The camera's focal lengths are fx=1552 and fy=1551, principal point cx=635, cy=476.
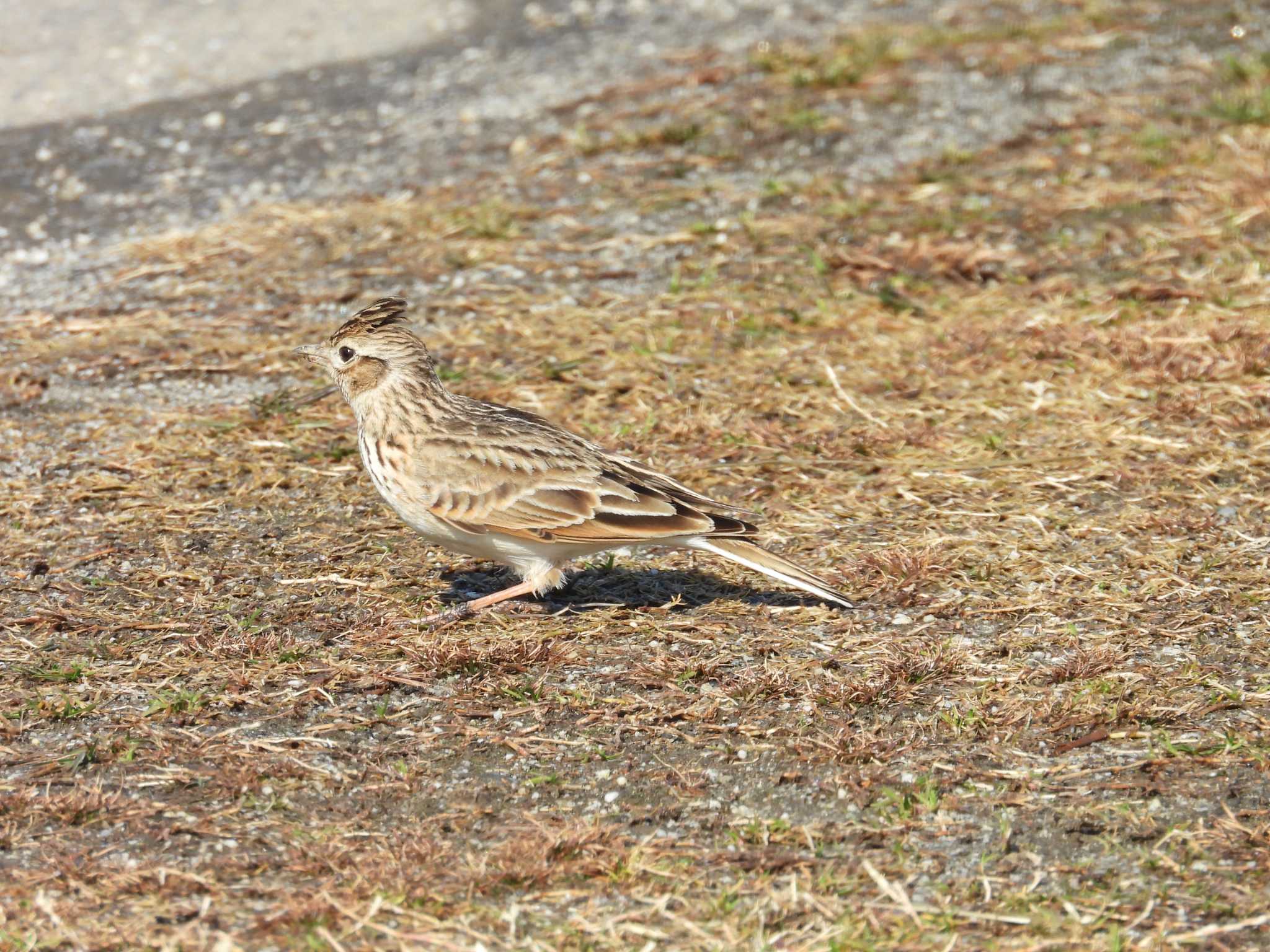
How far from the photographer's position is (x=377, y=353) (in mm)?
6305

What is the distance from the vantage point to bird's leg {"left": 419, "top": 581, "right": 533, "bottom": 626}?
5.93 metres

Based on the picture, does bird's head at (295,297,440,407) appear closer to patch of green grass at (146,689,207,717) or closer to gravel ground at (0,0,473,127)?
patch of green grass at (146,689,207,717)

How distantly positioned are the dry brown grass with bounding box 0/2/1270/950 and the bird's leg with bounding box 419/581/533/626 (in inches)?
5.3

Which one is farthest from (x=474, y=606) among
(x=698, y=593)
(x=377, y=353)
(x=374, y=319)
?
(x=374, y=319)

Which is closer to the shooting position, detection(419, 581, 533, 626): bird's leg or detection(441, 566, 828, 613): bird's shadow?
detection(419, 581, 533, 626): bird's leg

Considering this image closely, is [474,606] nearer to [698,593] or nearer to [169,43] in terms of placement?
[698,593]

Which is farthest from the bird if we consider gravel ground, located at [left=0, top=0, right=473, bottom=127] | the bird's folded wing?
gravel ground, located at [left=0, top=0, right=473, bottom=127]

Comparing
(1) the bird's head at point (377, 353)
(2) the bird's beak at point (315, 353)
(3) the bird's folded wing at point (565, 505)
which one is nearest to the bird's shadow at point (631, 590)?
(3) the bird's folded wing at point (565, 505)

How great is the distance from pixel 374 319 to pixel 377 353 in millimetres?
142

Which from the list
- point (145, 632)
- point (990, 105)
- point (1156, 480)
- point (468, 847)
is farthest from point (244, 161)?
point (468, 847)

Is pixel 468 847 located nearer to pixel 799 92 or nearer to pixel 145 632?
pixel 145 632

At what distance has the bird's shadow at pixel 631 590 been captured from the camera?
6168 mm

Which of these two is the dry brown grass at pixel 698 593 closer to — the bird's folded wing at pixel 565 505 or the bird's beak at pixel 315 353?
the bird's folded wing at pixel 565 505

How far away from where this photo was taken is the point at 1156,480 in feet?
22.6
